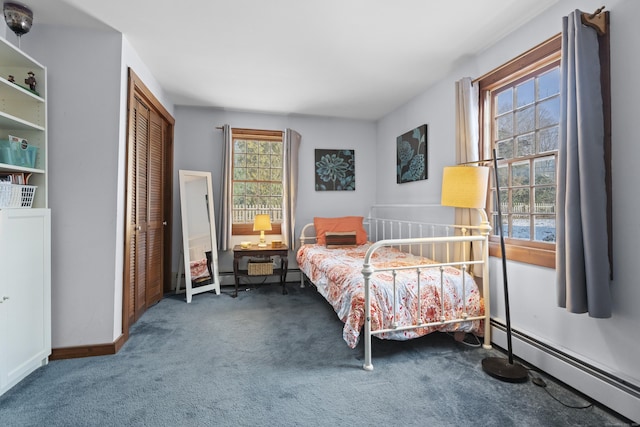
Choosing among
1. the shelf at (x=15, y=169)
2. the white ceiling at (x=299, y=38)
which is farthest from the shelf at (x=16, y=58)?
the shelf at (x=15, y=169)

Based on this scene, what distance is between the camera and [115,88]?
2184 millimetres

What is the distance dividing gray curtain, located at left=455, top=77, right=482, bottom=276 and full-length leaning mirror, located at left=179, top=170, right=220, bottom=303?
2.78 metres

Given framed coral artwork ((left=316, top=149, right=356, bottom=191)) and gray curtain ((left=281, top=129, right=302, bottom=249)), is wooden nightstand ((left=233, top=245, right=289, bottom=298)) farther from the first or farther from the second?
framed coral artwork ((left=316, top=149, right=356, bottom=191))

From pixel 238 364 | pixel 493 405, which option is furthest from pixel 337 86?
pixel 493 405

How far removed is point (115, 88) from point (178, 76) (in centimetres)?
87

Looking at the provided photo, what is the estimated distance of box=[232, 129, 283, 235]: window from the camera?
4.07m

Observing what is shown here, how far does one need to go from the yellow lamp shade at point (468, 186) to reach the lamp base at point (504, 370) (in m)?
1.01

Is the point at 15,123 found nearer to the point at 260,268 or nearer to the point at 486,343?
the point at 260,268

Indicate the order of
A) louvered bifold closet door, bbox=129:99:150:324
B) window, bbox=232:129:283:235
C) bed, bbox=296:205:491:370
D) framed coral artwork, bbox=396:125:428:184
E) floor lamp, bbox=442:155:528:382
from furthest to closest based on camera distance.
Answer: window, bbox=232:129:283:235, framed coral artwork, bbox=396:125:428:184, louvered bifold closet door, bbox=129:99:150:324, bed, bbox=296:205:491:370, floor lamp, bbox=442:155:528:382

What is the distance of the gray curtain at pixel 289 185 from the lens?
396cm

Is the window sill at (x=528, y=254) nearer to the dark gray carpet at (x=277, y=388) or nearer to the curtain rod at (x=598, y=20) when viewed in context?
the dark gray carpet at (x=277, y=388)

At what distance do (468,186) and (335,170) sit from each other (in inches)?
96.2

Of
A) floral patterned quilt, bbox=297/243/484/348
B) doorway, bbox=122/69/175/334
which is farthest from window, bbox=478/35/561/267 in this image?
doorway, bbox=122/69/175/334

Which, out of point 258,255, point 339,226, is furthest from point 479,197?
point 258,255
